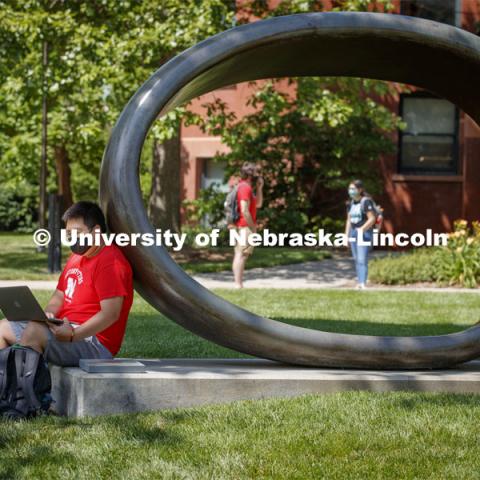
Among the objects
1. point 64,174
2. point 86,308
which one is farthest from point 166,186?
point 64,174

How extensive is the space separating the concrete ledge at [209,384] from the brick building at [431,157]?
1942cm

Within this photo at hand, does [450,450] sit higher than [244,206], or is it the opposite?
[244,206]

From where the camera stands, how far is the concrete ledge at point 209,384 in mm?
5695

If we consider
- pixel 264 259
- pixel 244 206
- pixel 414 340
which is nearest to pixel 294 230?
pixel 264 259

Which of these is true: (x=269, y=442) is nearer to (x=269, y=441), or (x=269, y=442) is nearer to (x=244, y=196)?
(x=269, y=441)

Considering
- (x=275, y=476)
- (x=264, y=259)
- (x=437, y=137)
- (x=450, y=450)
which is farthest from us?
(x=437, y=137)

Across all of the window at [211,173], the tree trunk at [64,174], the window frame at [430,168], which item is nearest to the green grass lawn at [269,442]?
the window frame at [430,168]

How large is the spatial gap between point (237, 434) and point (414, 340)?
71.2 inches

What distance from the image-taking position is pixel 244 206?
1355 centimetres

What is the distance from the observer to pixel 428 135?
26.5 metres

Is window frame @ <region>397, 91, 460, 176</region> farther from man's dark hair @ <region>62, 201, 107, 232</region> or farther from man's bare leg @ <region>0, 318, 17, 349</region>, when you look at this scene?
man's bare leg @ <region>0, 318, 17, 349</region>

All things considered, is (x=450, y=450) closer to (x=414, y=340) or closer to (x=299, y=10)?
(x=414, y=340)

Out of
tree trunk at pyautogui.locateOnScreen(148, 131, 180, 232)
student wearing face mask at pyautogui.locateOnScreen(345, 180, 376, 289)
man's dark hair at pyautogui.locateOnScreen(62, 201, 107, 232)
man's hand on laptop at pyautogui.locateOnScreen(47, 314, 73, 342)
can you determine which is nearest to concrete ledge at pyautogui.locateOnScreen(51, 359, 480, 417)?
man's hand on laptop at pyautogui.locateOnScreen(47, 314, 73, 342)

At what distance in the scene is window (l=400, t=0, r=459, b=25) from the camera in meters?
25.8
